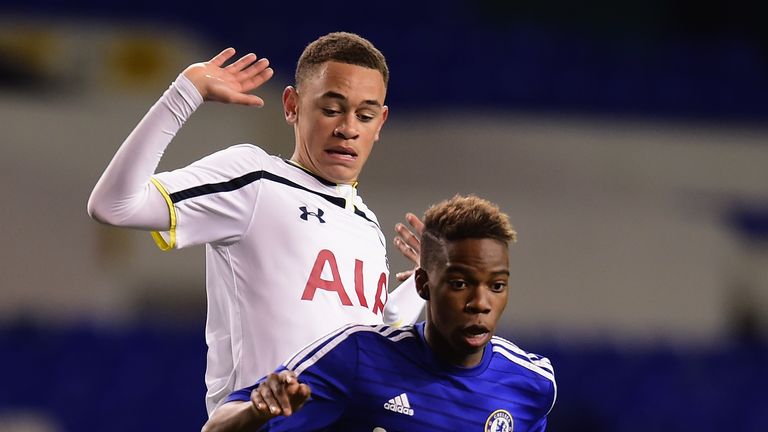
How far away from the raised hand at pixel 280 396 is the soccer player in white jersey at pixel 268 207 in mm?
624

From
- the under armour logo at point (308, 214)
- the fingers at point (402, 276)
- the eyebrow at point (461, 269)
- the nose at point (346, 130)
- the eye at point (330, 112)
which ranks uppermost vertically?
the eye at point (330, 112)

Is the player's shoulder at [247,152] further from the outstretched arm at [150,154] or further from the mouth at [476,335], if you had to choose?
the mouth at [476,335]

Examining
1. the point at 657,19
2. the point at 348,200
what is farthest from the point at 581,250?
the point at 348,200

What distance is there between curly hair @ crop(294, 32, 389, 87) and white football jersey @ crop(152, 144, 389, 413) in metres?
0.30

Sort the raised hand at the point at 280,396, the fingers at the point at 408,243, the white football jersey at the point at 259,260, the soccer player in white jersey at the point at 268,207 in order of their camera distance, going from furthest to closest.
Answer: the fingers at the point at 408,243, the white football jersey at the point at 259,260, the soccer player in white jersey at the point at 268,207, the raised hand at the point at 280,396

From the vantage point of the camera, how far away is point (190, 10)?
30.5 feet

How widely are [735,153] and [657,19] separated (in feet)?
5.34

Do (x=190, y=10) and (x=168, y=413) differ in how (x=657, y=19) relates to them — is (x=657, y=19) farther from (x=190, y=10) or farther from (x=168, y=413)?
(x=168, y=413)

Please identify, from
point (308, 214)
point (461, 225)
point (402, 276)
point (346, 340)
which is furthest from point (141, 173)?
point (402, 276)

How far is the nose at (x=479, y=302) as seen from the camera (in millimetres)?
2846

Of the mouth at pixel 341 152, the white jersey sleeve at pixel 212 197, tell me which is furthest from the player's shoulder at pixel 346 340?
the mouth at pixel 341 152

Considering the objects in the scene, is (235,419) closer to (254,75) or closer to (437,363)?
(437,363)

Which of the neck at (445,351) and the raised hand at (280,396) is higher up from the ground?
the neck at (445,351)

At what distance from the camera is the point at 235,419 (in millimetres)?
2715
